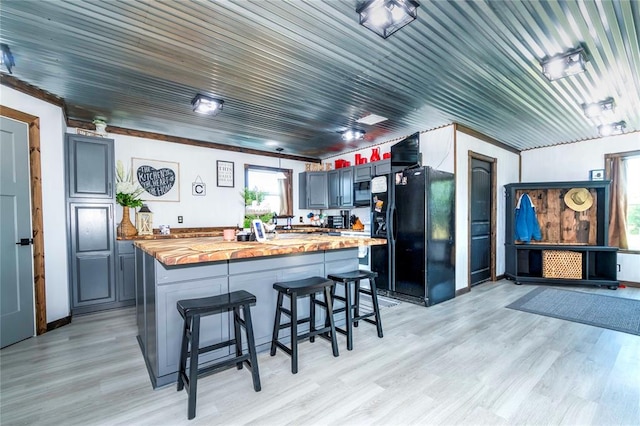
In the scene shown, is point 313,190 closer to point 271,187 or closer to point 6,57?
point 271,187

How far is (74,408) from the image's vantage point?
1.88m

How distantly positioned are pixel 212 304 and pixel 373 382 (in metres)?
1.31

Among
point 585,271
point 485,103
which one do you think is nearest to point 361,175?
point 485,103

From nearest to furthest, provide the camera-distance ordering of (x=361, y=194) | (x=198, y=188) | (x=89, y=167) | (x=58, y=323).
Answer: (x=58, y=323) < (x=89, y=167) < (x=198, y=188) < (x=361, y=194)

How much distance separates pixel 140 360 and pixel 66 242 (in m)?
1.94

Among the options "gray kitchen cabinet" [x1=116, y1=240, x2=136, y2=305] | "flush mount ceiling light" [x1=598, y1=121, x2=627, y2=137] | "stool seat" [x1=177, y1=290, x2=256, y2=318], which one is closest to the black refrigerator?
"flush mount ceiling light" [x1=598, y1=121, x2=627, y2=137]

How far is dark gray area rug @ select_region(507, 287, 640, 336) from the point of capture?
331 cm

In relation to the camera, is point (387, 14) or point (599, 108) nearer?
point (387, 14)

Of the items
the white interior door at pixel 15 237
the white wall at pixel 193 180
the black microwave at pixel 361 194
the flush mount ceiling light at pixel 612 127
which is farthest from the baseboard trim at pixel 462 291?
the white interior door at pixel 15 237

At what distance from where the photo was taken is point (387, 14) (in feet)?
6.13

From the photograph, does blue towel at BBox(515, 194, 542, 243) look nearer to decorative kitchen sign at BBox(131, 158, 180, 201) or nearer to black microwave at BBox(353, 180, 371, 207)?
black microwave at BBox(353, 180, 371, 207)

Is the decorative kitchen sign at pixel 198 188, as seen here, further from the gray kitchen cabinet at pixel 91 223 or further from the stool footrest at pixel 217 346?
the stool footrest at pixel 217 346

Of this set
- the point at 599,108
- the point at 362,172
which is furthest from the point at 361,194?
the point at 599,108

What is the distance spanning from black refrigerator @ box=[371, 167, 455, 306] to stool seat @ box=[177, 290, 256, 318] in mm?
2689
